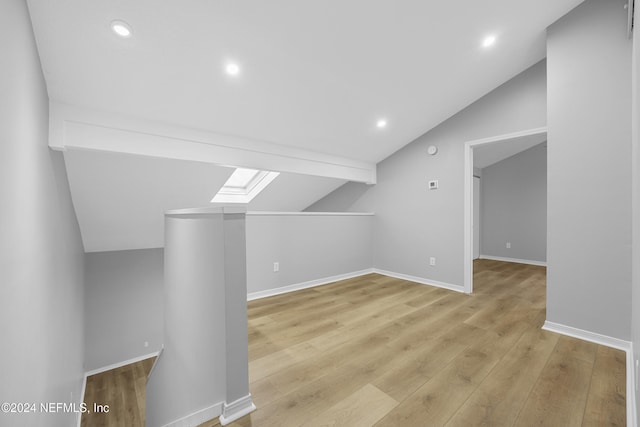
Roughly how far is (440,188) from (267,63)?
2668mm

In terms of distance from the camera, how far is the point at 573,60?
2.18 meters

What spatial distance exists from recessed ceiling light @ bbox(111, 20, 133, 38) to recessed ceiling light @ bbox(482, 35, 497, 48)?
289 cm

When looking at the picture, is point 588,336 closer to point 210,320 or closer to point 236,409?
point 236,409

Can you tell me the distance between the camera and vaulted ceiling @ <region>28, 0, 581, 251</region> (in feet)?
5.41

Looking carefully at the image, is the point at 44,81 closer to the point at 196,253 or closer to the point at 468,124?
the point at 196,253

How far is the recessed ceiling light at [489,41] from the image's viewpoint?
7.68ft

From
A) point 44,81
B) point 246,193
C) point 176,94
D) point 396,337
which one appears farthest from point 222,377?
point 246,193

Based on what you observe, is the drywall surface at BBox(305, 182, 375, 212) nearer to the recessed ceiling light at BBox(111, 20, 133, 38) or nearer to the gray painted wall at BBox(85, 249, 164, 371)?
the gray painted wall at BBox(85, 249, 164, 371)

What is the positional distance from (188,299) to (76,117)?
1.72 meters

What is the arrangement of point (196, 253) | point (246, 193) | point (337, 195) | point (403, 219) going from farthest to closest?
point (337, 195), point (246, 193), point (403, 219), point (196, 253)

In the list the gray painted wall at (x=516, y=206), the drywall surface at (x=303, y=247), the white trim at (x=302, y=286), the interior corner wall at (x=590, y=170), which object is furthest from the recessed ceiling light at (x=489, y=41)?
the gray painted wall at (x=516, y=206)

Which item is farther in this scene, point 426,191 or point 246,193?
point 246,193

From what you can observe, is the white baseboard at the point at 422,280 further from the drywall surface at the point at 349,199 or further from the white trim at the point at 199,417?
the white trim at the point at 199,417

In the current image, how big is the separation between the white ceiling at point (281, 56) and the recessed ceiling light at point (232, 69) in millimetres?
47
